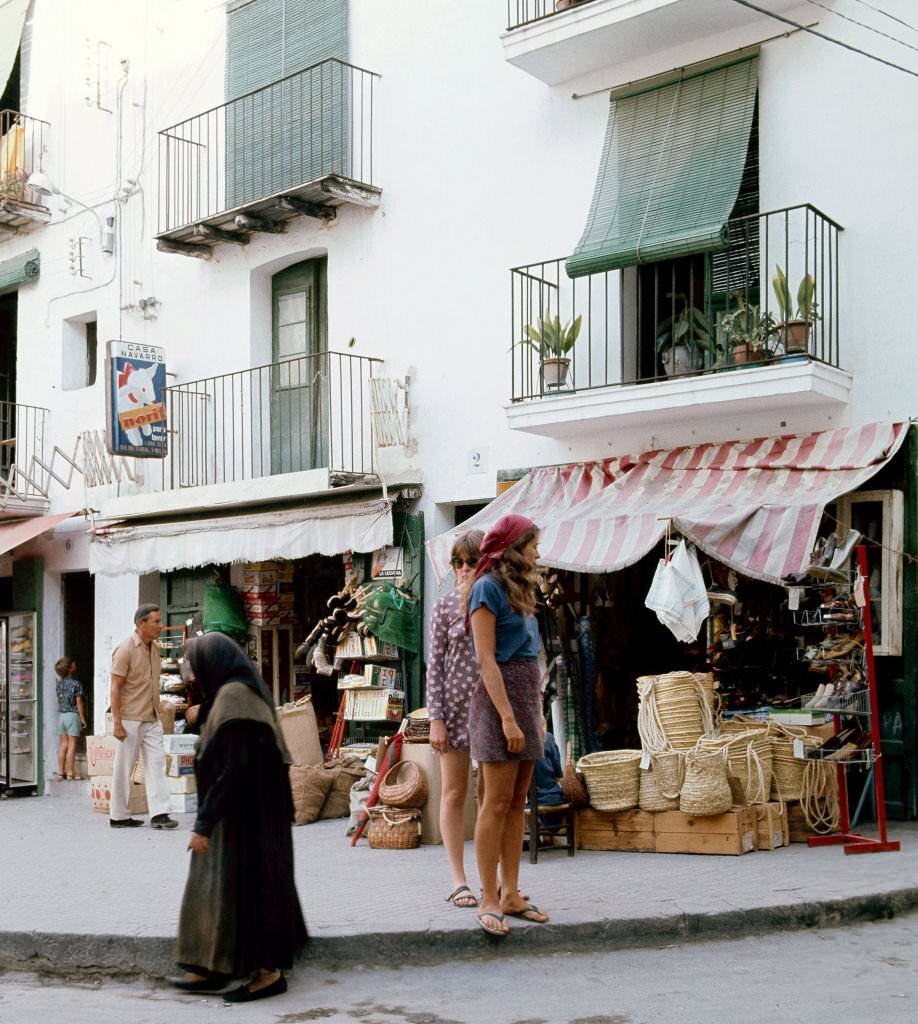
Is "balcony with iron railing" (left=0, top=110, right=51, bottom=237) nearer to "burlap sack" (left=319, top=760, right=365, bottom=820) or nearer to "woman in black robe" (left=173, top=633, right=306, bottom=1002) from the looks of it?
"burlap sack" (left=319, top=760, right=365, bottom=820)

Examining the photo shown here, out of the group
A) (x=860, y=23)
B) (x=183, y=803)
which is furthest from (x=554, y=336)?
(x=183, y=803)

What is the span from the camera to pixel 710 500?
10.1 meters

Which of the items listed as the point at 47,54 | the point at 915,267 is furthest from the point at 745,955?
the point at 47,54

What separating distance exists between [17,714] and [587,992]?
12002 mm

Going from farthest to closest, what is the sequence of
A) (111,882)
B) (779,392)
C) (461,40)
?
1. (461,40)
2. (779,392)
3. (111,882)

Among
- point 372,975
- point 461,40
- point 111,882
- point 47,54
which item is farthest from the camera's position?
point 47,54

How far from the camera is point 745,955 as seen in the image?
21.9 feet

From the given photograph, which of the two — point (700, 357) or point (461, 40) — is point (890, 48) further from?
point (461, 40)

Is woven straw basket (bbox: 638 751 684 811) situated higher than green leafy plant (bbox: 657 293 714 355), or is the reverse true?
green leafy plant (bbox: 657 293 714 355)

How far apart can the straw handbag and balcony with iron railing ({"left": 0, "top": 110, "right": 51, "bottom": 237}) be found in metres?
11.3

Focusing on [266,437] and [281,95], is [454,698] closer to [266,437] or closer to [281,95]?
[266,437]

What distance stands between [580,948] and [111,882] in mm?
3426

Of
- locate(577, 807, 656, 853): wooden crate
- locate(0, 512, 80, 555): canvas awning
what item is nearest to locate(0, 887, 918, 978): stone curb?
locate(577, 807, 656, 853): wooden crate

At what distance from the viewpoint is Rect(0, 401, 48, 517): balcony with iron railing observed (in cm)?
1675
